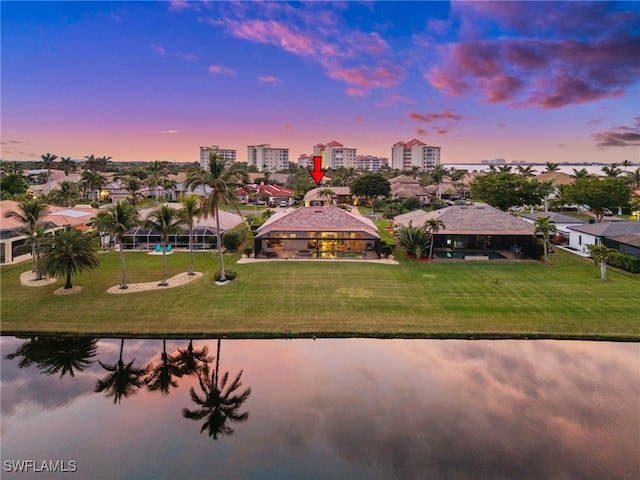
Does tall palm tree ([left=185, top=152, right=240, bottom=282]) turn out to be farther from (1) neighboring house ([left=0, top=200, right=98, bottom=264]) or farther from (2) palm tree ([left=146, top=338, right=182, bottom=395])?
(1) neighboring house ([left=0, top=200, right=98, bottom=264])

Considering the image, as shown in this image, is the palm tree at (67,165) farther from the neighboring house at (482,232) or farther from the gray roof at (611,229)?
the gray roof at (611,229)

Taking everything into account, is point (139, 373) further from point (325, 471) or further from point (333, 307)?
point (333, 307)

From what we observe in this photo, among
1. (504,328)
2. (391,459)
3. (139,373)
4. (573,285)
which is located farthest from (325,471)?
(573,285)

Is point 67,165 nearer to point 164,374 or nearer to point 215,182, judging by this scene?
point 215,182

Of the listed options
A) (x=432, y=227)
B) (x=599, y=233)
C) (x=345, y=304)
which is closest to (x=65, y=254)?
(x=345, y=304)

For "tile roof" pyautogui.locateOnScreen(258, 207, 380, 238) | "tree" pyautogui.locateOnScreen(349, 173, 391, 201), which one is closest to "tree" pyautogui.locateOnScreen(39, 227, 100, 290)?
"tile roof" pyautogui.locateOnScreen(258, 207, 380, 238)

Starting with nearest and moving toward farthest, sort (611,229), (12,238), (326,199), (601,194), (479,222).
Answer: (12,238) < (611,229) < (479,222) < (601,194) < (326,199)
